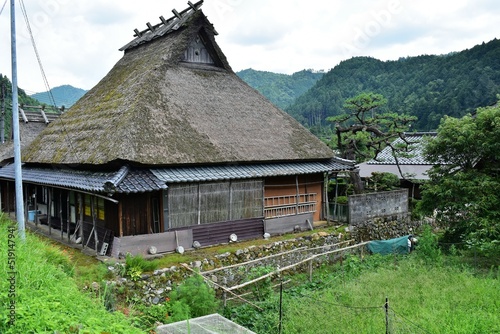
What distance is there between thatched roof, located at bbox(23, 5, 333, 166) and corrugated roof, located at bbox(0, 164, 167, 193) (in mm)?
448

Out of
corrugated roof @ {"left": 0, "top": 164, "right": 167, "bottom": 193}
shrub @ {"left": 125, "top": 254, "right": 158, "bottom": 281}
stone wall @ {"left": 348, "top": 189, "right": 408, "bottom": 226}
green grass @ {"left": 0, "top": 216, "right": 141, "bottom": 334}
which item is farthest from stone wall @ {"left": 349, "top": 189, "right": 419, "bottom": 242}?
green grass @ {"left": 0, "top": 216, "right": 141, "bottom": 334}

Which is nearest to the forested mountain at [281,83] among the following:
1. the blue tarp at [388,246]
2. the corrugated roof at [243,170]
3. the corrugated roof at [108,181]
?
the corrugated roof at [243,170]

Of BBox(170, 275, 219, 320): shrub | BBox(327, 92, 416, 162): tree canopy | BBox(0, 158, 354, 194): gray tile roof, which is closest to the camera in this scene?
BBox(170, 275, 219, 320): shrub

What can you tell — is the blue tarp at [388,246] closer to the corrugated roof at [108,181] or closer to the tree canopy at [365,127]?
the tree canopy at [365,127]

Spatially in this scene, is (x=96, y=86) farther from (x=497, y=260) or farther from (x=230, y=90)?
(x=497, y=260)

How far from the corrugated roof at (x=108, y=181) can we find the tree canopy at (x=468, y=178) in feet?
30.5

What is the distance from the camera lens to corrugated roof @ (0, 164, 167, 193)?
434 inches

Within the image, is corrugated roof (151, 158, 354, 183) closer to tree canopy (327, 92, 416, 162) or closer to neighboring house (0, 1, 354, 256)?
neighboring house (0, 1, 354, 256)

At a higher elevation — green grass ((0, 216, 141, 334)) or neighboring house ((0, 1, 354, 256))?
neighboring house ((0, 1, 354, 256))

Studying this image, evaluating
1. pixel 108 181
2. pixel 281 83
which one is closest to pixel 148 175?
pixel 108 181

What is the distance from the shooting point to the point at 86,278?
31.6ft

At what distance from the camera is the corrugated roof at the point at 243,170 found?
12.5 m

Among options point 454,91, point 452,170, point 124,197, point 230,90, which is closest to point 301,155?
point 230,90

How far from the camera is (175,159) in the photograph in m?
12.7
